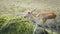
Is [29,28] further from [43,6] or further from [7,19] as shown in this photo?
[43,6]

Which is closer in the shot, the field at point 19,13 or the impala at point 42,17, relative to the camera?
the impala at point 42,17

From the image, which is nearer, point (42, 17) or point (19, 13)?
point (42, 17)

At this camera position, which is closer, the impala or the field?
the impala

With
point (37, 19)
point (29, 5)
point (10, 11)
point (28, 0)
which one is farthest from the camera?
point (28, 0)

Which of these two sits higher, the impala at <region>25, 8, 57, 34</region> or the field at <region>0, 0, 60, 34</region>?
the impala at <region>25, 8, 57, 34</region>

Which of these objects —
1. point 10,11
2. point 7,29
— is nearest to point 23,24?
point 7,29

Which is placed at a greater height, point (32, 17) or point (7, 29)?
point (32, 17)

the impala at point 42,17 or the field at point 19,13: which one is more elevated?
the impala at point 42,17

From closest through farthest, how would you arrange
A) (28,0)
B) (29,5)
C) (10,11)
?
(10,11) → (29,5) → (28,0)

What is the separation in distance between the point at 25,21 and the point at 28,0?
1.07m

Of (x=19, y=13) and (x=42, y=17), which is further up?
(x=42, y=17)

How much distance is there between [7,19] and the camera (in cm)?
259

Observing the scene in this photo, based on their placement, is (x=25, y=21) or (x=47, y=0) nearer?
(x=25, y=21)

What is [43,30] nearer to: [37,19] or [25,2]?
[37,19]
